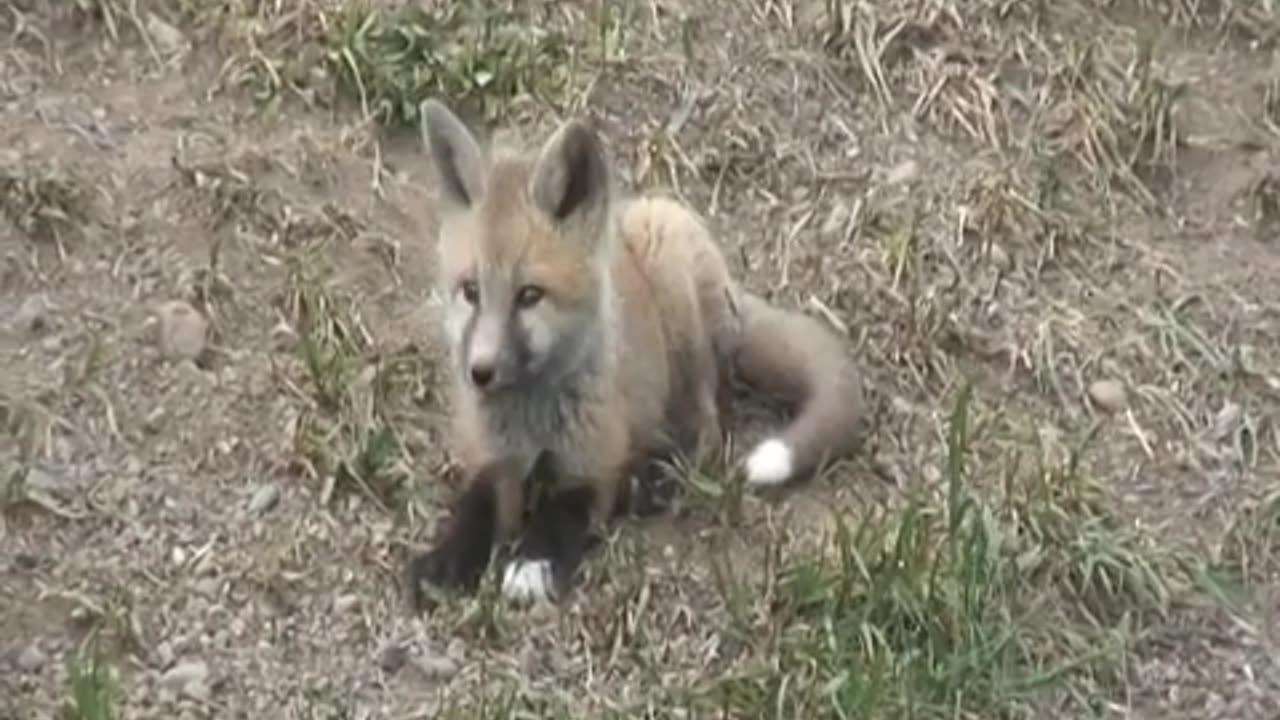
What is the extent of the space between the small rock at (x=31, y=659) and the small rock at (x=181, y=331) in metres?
0.88

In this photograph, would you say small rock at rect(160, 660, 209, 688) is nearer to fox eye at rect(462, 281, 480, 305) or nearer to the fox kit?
the fox kit

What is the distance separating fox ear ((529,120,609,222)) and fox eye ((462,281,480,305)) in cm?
20

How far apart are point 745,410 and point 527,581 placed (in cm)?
84

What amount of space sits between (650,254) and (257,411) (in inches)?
34.5

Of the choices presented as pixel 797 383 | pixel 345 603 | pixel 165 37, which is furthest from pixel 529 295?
pixel 165 37

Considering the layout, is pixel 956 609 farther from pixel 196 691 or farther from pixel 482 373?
pixel 196 691

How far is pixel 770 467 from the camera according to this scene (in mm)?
5719

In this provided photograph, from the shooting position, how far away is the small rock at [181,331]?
593cm

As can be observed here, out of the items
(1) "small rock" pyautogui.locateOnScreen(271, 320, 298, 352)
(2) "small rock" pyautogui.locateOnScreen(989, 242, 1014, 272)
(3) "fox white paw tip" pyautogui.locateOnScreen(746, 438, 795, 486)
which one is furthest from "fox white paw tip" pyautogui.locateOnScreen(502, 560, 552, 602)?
(2) "small rock" pyautogui.locateOnScreen(989, 242, 1014, 272)

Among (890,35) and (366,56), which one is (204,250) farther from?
(890,35)

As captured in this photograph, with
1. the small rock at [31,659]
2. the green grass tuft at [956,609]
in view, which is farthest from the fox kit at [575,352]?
the small rock at [31,659]

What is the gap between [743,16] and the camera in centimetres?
692

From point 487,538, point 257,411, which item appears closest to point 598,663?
point 487,538

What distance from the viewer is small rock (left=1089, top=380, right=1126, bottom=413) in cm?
612
